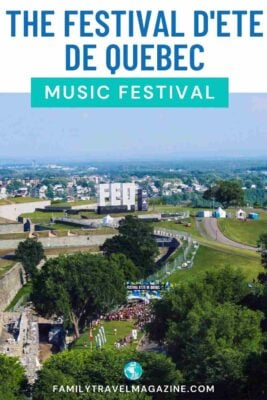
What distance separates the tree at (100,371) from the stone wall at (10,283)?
12016mm

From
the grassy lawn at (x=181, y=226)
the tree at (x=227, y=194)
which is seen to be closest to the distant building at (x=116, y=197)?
the grassy lawn at (x=181, y=226)

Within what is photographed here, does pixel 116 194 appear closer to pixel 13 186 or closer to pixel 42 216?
pixel 42 216

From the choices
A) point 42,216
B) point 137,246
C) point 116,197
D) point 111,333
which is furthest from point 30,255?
point 42,216

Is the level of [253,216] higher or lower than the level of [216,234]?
higher

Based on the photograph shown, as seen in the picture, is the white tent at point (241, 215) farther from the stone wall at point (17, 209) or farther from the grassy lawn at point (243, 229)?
the stone wall at point (17, 209)

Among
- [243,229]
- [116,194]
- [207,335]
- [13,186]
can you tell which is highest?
[116,194]

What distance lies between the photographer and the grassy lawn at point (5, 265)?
2691 centimetres

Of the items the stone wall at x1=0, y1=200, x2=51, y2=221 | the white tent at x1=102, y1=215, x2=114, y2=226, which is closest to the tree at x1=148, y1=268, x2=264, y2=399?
the white tent at x1=102, y1=215, x2=114, y2=226

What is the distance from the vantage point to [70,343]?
61.9 ft

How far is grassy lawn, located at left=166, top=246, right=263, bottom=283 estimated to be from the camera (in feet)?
85.3

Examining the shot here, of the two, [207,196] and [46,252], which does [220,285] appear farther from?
[207,196]

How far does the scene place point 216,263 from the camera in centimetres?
2795

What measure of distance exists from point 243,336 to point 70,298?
7195 mm

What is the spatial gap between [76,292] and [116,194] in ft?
50.6
